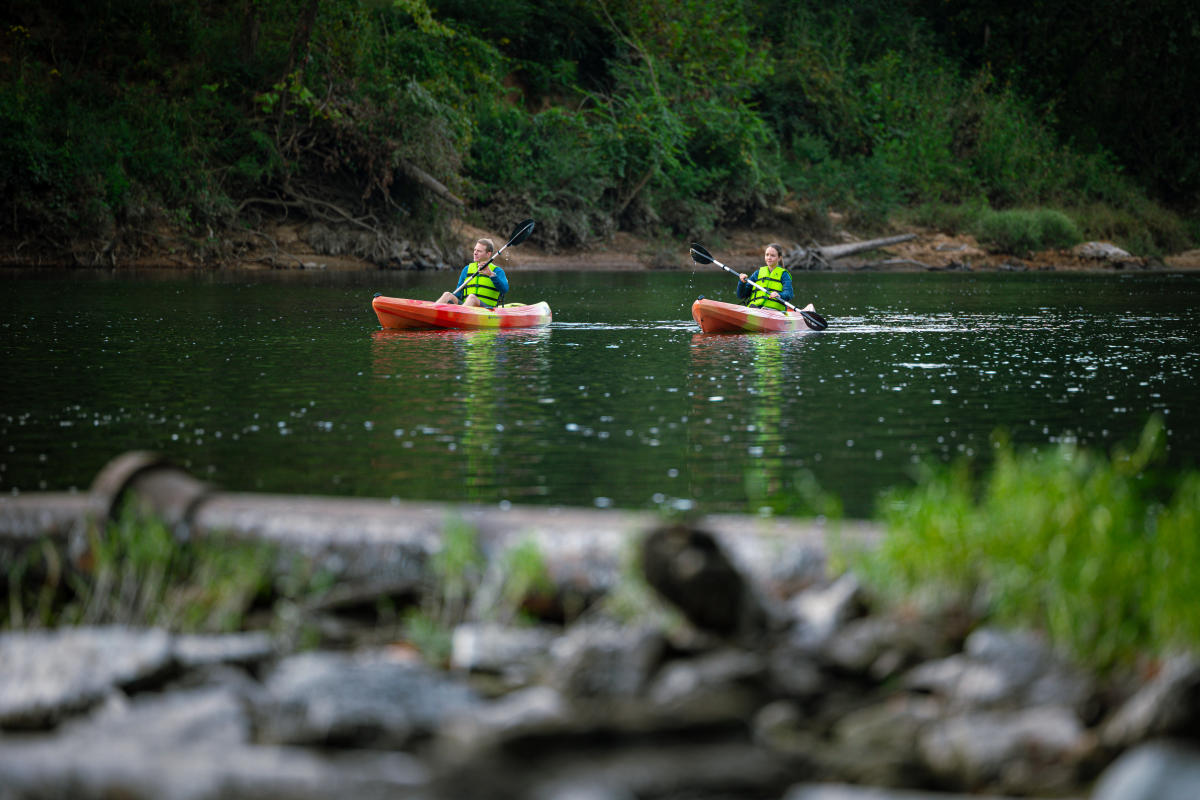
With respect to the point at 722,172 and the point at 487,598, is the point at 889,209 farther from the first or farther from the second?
the point at 487,598

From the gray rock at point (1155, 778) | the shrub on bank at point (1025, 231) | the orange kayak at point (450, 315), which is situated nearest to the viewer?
the gray rock at point (1155, 778)

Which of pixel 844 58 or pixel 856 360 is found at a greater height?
pixel 844 58

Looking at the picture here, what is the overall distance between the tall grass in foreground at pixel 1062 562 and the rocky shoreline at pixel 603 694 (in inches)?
3.5

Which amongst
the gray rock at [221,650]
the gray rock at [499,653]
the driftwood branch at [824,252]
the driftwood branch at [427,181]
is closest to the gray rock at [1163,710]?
the gray rock at [499,653]

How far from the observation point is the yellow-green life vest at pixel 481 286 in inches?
674

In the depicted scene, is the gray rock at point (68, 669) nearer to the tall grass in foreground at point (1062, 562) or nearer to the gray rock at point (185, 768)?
the gray rock at point (185, 768)

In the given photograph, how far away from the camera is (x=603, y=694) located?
3.63m

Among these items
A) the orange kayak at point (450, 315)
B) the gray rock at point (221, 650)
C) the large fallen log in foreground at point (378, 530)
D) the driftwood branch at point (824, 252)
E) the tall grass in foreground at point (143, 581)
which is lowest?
the gray rock at point (221, 650)

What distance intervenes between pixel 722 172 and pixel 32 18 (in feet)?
60.9

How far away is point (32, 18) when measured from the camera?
31594mm

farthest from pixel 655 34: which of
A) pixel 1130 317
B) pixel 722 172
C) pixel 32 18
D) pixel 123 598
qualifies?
pixel 123 598

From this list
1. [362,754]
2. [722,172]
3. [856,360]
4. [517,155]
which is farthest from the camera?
[722,172]

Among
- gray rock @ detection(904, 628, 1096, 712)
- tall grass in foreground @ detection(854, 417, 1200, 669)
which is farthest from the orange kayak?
gray rock @ detection(904, 628, 1096, 712)

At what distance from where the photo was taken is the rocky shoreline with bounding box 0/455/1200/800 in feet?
10.4
